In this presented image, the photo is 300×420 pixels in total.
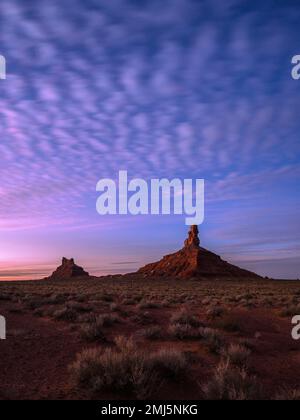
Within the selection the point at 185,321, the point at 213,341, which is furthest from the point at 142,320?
the point at 213,341

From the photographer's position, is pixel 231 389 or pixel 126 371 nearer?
pixel 231 389

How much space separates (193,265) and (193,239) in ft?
71.7

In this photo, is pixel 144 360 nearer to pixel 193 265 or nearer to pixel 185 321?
pixel 185 321

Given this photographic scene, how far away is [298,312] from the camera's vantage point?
19.6m

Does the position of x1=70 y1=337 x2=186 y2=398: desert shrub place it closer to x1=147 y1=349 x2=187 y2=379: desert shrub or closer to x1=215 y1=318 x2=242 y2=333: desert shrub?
x1=147 y1=349 x2=187 y2=379: desert shrub

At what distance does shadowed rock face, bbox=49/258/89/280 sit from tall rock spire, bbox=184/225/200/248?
46523 millimetres

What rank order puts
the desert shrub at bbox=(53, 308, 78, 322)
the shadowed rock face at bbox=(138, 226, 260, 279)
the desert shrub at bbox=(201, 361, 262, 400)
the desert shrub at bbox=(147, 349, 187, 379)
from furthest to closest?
1. the shadowed rock face at bbox=(138, 226, 260, 279)
2. the desert shrub at bbox=(53, 308, 78, 322)
3. the desert shrub at bbox=(147, 349, 187, 379)
4. the desert shrub at bbox=(201, 361, 262, 400)

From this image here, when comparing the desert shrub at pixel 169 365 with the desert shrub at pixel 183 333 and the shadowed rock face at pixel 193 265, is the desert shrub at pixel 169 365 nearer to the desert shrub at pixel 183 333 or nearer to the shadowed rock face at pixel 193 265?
the desert shrub at pixel 183 333

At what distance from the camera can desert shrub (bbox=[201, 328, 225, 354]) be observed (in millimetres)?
10180

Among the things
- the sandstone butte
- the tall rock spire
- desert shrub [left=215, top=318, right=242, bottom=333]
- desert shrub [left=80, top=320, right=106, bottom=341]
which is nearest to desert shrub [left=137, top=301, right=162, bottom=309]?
desert shrub [left=215, top=318, right=242, bottom=333]

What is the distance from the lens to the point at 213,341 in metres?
10.6

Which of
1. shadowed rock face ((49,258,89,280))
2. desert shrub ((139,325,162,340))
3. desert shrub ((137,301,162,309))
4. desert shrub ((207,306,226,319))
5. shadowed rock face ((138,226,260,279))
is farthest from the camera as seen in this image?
shadowed rock face ((49,258,89,280))
